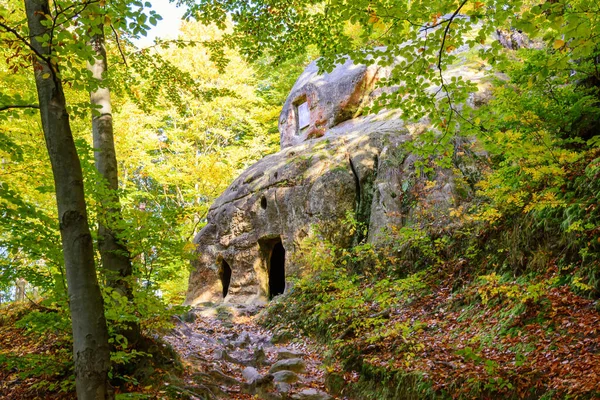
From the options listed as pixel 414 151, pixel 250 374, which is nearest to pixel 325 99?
pixel 250 374

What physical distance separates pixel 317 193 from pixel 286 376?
620 cm

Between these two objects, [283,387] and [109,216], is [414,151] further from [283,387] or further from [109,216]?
[283,387]

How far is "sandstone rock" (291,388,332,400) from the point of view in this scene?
236 inches

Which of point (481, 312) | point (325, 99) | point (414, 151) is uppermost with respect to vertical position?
point (325, 99)

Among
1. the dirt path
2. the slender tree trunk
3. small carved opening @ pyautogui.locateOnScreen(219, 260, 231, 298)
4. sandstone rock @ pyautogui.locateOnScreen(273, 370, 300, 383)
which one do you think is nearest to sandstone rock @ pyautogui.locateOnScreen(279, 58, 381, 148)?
small carved opening @ pyautogui.locateOnScreen(219, 260, 231, 298)

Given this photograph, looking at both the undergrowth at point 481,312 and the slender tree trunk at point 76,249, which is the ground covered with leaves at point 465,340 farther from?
the slender tree trunk at point 76,249

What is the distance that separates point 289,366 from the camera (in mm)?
7281

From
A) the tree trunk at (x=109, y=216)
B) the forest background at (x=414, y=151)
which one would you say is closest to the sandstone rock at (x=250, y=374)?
the forest background at (x=414, y=151)

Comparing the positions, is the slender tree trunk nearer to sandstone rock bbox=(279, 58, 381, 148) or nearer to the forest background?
the forest background

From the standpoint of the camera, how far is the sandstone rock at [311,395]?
6000mm

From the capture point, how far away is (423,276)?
8.02 metres

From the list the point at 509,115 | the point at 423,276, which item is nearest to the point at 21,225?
the point at 509,115

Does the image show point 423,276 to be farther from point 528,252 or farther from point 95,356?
point 95,356

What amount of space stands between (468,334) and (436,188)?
14.4 ft
